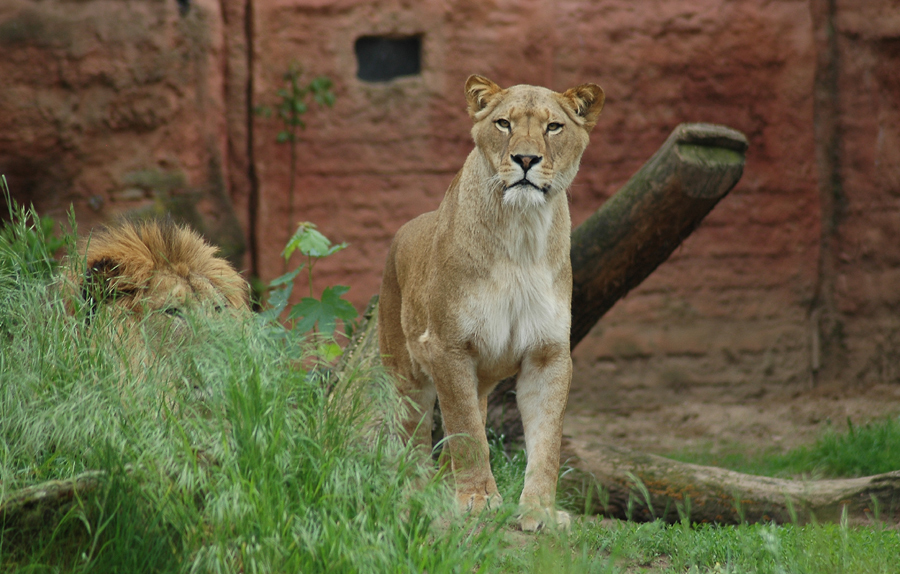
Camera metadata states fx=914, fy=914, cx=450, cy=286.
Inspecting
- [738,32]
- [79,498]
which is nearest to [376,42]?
[738,32]

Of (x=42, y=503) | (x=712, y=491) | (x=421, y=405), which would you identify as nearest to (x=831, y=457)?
(x=712, y=491)

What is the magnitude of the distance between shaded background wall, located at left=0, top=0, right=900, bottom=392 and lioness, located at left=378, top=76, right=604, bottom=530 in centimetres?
397

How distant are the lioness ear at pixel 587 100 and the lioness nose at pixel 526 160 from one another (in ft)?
1.42

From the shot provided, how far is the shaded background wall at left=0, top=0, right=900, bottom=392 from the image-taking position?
713 centimetres

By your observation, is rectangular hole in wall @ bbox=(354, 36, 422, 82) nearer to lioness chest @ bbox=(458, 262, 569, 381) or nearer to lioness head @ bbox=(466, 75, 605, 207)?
lioness head @ bbox=(466, 75, 605, 207)

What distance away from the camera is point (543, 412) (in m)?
3.70

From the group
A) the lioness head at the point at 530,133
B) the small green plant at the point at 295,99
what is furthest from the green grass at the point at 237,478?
the small green plant at the point at 295,99

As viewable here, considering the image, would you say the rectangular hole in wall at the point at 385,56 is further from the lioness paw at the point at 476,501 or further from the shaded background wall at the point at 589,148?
the lioness paw at the point at 476,501

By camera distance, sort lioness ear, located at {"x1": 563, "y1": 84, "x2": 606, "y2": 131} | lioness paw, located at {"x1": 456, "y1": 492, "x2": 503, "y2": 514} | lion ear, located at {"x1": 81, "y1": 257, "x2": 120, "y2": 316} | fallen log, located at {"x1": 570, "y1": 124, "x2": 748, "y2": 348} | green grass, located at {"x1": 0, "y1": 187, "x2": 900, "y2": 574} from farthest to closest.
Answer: fallen log, located at {"x1": 570, "y1": 124, "x2": 748, "y2": 348}
lioness ear, located at {"x1": 563, "y1": 84, "x2": 606, "y2": 131}
lion ear, located at {"x1": 81, "y1": 257, "x2": 120, "y2": 316}
lioness paw, located at {"x1": 456, "y1": 492, "x2": 503, "y2": 514}
green grass, located at {"x1": 0, "y1": 187, "x2": 900, "y2": 574}

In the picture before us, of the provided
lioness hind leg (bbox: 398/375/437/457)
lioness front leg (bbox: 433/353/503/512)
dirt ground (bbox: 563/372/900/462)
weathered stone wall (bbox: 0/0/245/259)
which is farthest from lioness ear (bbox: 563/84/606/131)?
weathered stone wall (bbox: 0/0/245/259)

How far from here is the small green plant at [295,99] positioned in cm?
754

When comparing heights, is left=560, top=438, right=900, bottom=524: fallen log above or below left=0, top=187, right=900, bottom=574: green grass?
below

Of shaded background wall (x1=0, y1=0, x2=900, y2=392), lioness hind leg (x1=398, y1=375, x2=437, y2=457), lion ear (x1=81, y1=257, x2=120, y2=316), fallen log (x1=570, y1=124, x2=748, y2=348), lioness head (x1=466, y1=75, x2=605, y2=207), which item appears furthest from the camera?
shaded background wall (x1=0, y1=0, x2=900, y2=392)

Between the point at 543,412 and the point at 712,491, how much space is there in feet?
4.33
